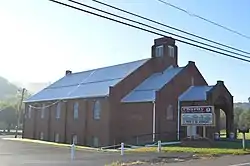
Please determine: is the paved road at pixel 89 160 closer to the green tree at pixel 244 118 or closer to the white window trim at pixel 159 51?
the white window trim at pixel 159 51

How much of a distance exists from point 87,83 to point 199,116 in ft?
69.9

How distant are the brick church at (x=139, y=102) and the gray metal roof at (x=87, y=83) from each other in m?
0.15

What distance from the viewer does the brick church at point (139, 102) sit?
39.1 m

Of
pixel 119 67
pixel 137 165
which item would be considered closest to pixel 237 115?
pixel 119 67

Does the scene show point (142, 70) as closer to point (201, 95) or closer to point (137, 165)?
point (201, 95)

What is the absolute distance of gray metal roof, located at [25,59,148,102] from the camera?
144 ft

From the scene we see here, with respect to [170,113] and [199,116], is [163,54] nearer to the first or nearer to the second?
[170,113]

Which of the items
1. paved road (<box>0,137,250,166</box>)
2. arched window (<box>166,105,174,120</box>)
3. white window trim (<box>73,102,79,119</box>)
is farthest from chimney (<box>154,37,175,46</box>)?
paved road (<box>0,137,250,166</box>)

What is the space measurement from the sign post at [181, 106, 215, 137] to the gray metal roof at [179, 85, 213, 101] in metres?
6.37

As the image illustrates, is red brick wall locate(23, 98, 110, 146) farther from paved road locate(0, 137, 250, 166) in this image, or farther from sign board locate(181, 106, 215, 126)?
paved road locate(0, 137, 250, 166)

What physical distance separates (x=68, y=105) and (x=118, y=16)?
110 ft

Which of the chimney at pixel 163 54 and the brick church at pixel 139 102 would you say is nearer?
the brick church at pixel 139 102

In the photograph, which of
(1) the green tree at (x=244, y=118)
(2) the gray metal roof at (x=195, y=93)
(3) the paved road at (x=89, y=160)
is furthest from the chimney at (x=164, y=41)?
(1) the green tree at (x=244, y=118)

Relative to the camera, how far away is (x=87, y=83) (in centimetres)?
4950
